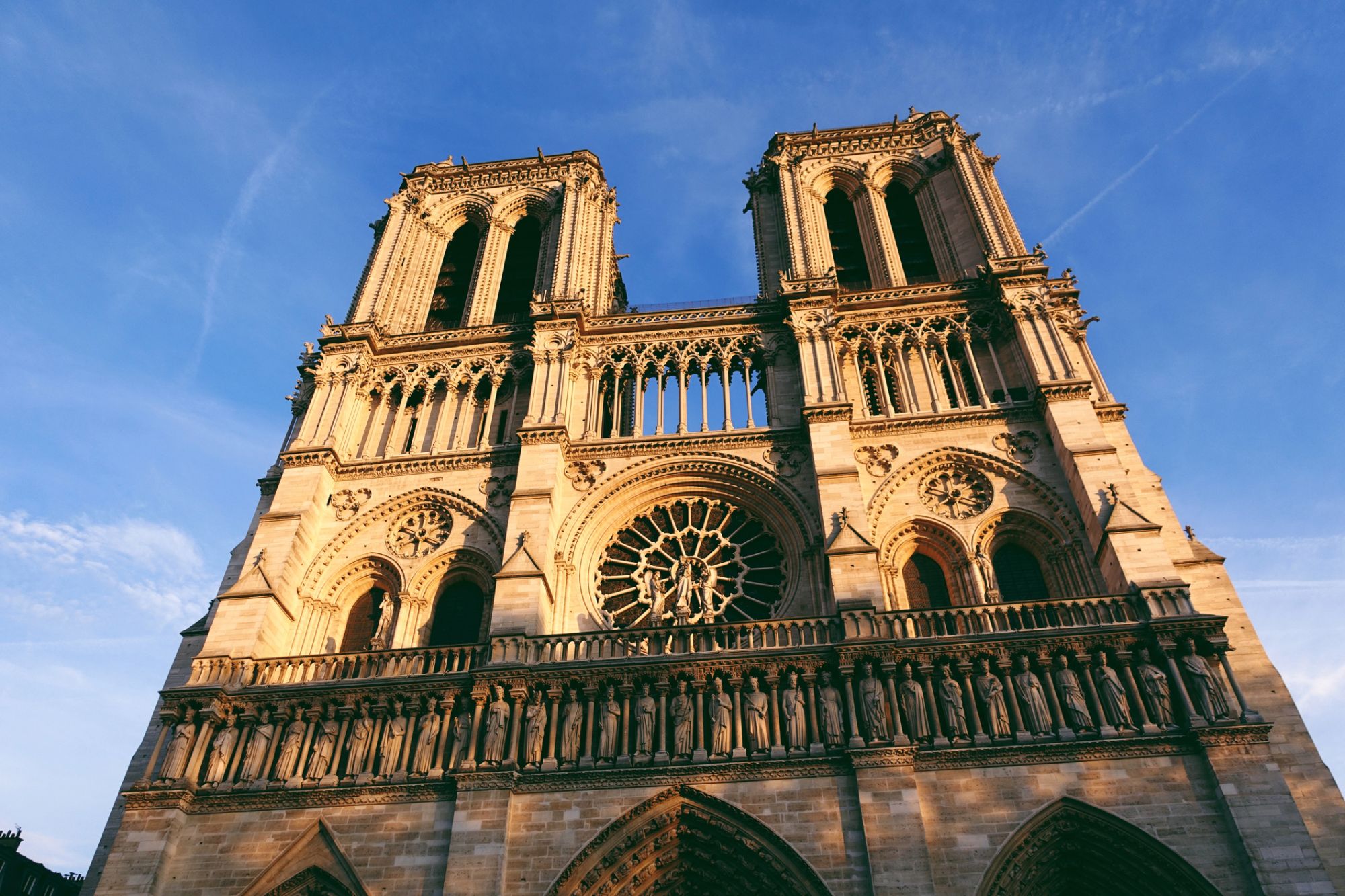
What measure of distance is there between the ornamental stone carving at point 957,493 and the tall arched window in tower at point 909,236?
25.4 feet

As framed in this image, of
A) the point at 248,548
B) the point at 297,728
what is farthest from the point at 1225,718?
the point at 248,548

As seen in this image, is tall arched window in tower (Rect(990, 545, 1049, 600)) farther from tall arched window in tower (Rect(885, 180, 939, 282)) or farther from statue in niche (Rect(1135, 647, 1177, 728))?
tall arched window in tower (Rect(885, 180, 939, 282))

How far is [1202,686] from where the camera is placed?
1441cm

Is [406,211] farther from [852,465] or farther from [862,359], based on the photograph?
[852,465]

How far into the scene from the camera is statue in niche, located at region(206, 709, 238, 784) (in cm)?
1541

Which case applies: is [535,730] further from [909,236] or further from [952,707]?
[909,236]

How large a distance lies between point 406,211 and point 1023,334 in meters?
16.9

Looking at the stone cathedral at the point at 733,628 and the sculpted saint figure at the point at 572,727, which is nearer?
the stone cathedral at the point at 733,628

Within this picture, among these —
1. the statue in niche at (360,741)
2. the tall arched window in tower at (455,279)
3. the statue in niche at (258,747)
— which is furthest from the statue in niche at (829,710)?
the tall arched window in tower at (455,279)

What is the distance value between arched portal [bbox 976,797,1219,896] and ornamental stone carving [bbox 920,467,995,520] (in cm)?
639

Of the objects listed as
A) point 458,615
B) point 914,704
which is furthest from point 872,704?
point 458,615

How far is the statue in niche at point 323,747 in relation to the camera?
15.3 m

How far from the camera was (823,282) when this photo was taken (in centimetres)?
2292

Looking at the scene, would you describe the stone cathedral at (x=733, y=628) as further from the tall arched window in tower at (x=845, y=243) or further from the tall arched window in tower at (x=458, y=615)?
the tall arched window in tower at (x=845, y=243)
